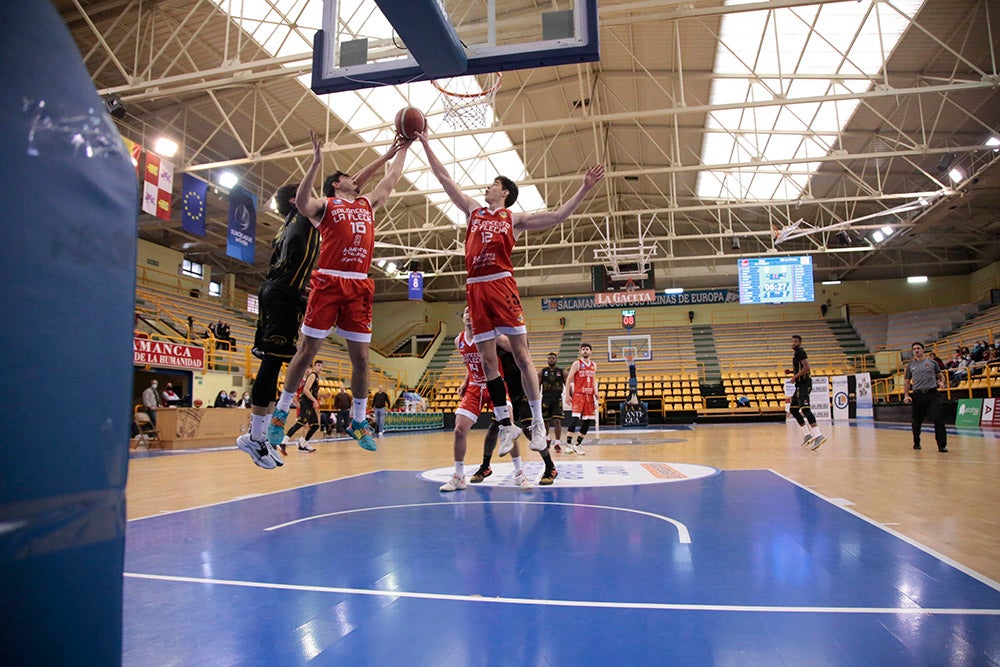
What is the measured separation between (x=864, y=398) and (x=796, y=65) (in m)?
13.3

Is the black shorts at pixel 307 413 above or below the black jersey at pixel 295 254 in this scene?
below

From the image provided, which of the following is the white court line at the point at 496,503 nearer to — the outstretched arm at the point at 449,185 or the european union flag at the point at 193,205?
the outstretched arm at the point at 449,185

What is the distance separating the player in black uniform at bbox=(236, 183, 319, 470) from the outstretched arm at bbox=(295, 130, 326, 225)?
11 centimetres

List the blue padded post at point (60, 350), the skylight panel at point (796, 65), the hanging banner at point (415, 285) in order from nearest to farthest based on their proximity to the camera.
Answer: the blue padded post at point (60, 350)
the skylight panel at point (796, 65)
the hanging banner at point (415, 285)

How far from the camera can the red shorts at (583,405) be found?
12648 mm

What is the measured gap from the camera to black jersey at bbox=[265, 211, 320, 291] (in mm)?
4016

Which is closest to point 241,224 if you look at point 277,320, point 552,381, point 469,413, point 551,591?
point 552,381

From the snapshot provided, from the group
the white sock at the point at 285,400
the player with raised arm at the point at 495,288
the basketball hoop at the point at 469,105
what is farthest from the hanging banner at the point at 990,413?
the white sock at the point at 285,400

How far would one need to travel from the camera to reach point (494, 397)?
4.85 meters

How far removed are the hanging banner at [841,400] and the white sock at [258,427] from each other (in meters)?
23.3

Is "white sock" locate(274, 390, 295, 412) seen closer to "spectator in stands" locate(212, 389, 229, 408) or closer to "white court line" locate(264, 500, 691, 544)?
"white court line" locate(264, 500, 691, 544)

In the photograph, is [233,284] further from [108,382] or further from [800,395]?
[108,382]

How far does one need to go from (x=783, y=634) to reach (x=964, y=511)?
3224mm

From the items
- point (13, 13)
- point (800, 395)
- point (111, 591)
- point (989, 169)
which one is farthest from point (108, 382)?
point (989, 169)
